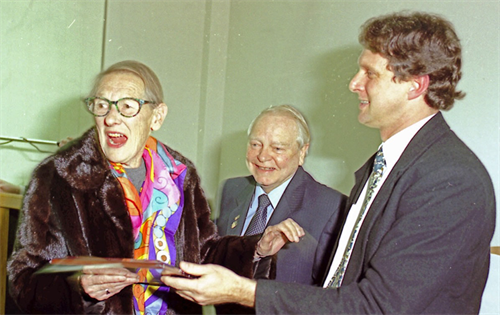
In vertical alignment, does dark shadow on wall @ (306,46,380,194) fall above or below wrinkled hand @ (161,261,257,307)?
above

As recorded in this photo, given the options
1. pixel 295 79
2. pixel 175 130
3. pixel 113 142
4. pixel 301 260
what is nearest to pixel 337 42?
pixel 295 79

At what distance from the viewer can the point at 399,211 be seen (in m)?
1.10

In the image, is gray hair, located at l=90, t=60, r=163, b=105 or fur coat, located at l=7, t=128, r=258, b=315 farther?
gray hair, located at l=90, t=60, r=163, b=105

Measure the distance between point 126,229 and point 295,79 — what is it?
3.74ft

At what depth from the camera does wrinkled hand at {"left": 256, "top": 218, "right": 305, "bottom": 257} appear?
1.38 m

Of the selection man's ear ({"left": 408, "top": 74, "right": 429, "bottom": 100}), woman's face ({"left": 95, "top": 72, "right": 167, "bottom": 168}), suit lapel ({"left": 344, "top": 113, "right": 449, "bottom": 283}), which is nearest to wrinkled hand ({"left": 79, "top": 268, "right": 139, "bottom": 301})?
woman's face ({"left": 95, "top": 72, "right": 167, "bottom": 168})

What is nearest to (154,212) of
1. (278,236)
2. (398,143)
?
(278,236)

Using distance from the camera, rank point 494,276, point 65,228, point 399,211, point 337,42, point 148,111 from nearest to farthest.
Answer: point 399,211, point 65,228, point 148,111, point 494,276, point 337,42

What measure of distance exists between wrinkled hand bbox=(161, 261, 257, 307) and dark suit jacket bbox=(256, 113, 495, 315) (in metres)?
0.03

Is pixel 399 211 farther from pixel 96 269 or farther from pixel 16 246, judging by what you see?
pixel 16 246

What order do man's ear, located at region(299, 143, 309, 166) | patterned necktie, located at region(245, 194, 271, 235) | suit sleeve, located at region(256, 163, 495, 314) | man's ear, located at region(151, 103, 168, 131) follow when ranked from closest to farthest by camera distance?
suit sleeve, located at region(256, 163, 495, 314) → man's ear, located at region(151, 103, 168, 131) → patterned necktie, located at region(245, 194, 271, 235) → man's ear, located at region(299, 143, 309, 166)

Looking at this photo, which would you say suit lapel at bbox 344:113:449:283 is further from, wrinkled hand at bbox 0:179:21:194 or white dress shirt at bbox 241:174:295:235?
wrinkled hand at bbox 0:179:21:194

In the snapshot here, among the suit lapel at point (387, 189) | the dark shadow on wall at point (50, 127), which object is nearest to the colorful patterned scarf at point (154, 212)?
the suit lapel at point (387, 189)

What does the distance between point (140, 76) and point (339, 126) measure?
99 centimetres
